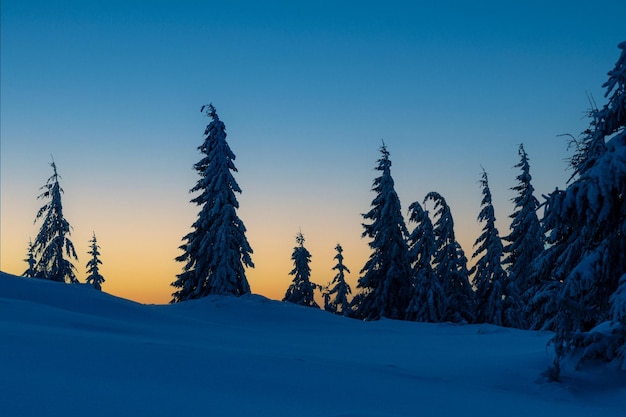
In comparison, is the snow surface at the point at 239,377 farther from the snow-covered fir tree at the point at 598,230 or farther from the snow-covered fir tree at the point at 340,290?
the snow-covered fir tree at the point at 340,290

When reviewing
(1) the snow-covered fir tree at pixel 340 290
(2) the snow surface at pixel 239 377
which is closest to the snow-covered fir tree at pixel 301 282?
(1) the snow-covered fir tree at pixel 340 290

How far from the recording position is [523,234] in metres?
33.9

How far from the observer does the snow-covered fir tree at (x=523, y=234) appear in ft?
109

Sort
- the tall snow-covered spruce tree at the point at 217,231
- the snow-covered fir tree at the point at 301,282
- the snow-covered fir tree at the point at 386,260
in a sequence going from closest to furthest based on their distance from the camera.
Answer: the tall snow-covered spruce tree at the point at 217,231
the snow-covered fir tree at the point at 386,260
the snow-covered fir tree at the point at 301,282

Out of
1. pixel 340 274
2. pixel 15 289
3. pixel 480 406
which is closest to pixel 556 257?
pixel 480 406

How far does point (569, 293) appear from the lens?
292 inches

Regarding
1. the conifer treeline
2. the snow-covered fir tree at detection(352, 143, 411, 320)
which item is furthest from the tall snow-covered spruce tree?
the snow-covered fir tree at detection(352, 143, 411, 320)

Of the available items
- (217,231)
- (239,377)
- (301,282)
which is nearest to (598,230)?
(239,377)

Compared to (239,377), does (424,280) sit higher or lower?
higher

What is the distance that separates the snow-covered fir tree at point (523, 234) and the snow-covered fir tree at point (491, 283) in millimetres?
600

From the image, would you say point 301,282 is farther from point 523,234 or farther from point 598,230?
point 598,230

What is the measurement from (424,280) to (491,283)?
21.3 ft

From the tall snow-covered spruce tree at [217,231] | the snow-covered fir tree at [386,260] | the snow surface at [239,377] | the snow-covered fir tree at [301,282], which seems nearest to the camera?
the snow surface at [239,377]

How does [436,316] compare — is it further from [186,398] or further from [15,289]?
[186,398]
